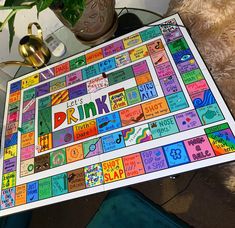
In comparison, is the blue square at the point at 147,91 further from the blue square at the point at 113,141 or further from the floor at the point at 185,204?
the floor at the point at 185,204

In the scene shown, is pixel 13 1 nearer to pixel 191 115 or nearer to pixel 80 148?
pixel 80 148

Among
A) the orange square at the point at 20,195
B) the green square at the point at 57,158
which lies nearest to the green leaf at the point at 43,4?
the green square at the point at 57,158

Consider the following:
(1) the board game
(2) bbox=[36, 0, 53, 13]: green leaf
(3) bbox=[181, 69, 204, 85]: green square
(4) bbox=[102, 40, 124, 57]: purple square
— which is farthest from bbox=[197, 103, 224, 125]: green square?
(2) bbox=[36, 0, 53, 13]: green leaf

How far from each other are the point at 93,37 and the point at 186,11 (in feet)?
1.24

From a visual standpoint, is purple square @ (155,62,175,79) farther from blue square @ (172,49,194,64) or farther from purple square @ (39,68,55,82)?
purple square @ (39,68,55,82)

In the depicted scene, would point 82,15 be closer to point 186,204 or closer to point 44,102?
point 44,102

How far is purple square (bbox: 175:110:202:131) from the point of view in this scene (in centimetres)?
81

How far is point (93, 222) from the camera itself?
1011 millimetres

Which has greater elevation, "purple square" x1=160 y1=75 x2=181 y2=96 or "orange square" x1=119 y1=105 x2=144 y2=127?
"purple square" x1=160 y1=75 x2=181 y2=96

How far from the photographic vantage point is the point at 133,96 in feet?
3.08

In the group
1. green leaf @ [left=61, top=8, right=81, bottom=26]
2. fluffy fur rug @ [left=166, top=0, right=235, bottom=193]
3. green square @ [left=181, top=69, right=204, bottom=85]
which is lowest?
fluffy fur rug @ [left=166, top=0, right=235, bottom=193]

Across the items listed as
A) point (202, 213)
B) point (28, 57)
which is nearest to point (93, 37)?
point (28, 57)

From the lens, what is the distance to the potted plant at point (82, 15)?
811 mm

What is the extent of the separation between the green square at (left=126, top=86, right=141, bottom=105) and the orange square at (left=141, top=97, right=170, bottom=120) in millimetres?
37
